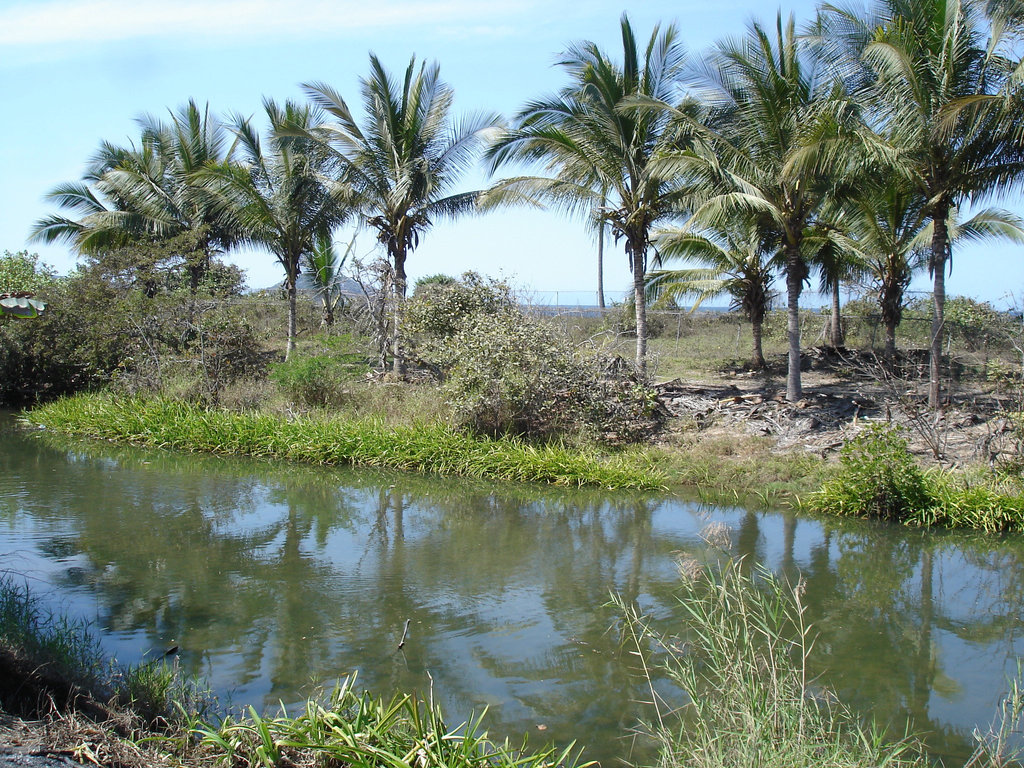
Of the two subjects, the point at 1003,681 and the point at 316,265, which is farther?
the point at 316,265

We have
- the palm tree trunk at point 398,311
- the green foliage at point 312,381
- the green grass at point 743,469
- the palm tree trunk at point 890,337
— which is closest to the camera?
the green grass at point 743,469

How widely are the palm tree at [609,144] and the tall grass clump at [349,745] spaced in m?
12.5

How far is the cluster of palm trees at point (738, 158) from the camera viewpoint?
1343 cm

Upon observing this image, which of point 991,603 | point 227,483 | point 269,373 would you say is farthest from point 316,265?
point 991,603

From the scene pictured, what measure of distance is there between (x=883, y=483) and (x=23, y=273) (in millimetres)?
23691

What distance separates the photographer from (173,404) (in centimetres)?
1689

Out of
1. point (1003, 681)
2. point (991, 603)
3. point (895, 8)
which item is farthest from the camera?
point (895, 8)

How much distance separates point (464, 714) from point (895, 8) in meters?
14.0

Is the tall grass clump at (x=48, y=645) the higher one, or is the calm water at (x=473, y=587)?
the tall grass clump at (x=48, y=645)

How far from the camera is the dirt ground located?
40.0 feet

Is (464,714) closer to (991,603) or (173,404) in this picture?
(991,603)

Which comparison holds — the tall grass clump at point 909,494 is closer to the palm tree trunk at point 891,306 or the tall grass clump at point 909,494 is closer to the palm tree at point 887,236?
the palm tree at point 887,236

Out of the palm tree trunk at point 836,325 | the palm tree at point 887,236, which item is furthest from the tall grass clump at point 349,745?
the palm tree trunk at point 836,325

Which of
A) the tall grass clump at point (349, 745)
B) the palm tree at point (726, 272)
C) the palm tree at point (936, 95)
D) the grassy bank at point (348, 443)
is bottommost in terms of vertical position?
the tall grass clump at point (349, 745)
